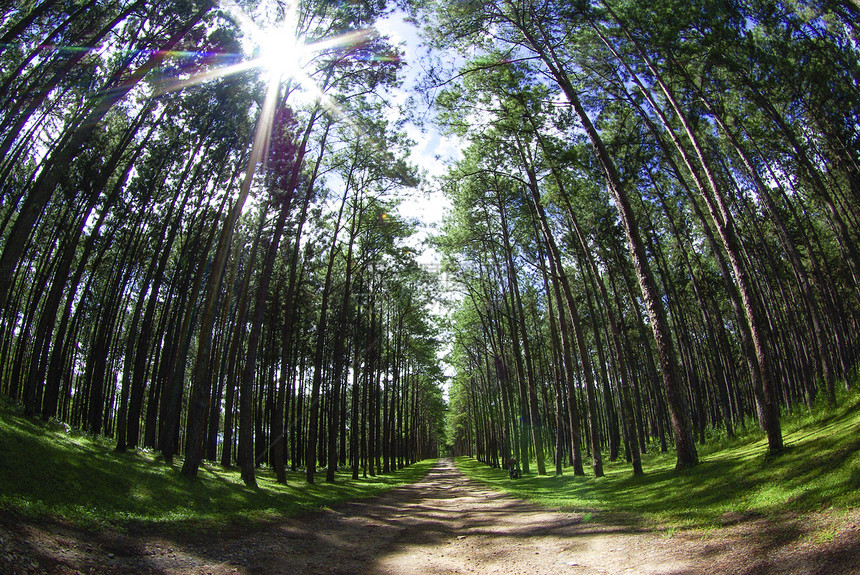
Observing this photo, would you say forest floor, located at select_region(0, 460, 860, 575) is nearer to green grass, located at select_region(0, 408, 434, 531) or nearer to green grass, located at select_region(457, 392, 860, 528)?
green grass, located at select_region(457, 392, 860, 528)

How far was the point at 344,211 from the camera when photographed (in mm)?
20141

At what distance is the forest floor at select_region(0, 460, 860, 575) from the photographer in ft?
13.2

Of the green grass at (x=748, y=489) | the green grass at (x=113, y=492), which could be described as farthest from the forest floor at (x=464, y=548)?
the green grass at (x=113, y=492)

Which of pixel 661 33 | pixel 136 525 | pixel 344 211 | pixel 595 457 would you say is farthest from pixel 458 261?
pixel 136 525

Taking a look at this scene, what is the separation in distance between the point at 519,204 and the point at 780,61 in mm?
10853

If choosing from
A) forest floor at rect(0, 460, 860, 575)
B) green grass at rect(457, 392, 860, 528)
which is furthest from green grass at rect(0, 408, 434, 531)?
green grass at rect(457, 392, 860, 528)

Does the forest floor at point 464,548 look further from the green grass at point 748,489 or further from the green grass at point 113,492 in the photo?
the green grass at point 113,492

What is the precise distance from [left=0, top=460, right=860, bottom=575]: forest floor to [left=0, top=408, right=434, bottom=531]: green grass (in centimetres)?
78

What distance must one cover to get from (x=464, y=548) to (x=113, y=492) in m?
7.64

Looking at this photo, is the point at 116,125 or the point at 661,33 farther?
the point at 116,125

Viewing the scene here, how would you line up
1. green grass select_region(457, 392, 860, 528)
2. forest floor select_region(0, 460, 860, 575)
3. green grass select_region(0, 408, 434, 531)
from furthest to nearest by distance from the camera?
1. green grass select_region(0, 408, 434, 531)
2. green grass select_region(457, 392, 860, 528)
3. forest floor select_region(0, 460, 860, 575)

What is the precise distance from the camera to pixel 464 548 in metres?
6.41

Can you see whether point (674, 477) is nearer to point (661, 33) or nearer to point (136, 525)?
point (136, 525)

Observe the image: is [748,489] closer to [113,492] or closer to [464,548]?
[464,548]
